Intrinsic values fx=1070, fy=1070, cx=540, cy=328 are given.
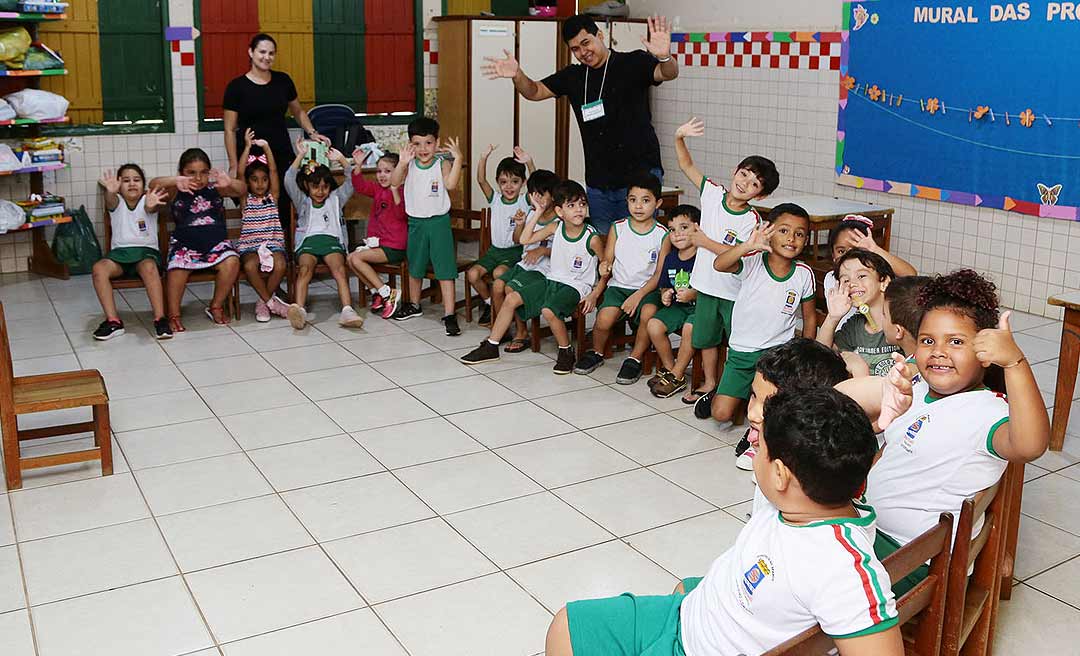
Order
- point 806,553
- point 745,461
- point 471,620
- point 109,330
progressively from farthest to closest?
point 109,330 < point 745,461 < point 471,620 < point 806,553

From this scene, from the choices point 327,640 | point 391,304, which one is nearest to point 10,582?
point 327,640

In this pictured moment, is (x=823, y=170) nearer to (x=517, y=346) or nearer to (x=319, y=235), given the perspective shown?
(x=517, y=346)

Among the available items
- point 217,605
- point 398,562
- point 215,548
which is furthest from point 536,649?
point 215,548

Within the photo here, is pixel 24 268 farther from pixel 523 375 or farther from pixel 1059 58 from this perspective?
pixel 1059 58

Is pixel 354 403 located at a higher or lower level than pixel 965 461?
lower

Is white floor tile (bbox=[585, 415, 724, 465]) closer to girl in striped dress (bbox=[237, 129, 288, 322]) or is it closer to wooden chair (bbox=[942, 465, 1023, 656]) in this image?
wooden chair (bbox=[942, 465, 1023, 656])

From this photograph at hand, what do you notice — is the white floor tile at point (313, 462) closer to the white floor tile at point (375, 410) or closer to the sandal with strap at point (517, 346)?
the white floor tile at point (375, 410)

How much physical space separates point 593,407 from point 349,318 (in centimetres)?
186

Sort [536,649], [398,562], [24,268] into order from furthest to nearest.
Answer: [24,268] < [398,562] < [536,649]

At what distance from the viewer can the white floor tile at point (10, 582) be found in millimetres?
3004

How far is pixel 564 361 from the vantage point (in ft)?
17.2

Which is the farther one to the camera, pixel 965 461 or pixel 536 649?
pixel 536 649

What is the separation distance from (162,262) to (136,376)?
3.91ft

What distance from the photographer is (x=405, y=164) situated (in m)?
6.15
